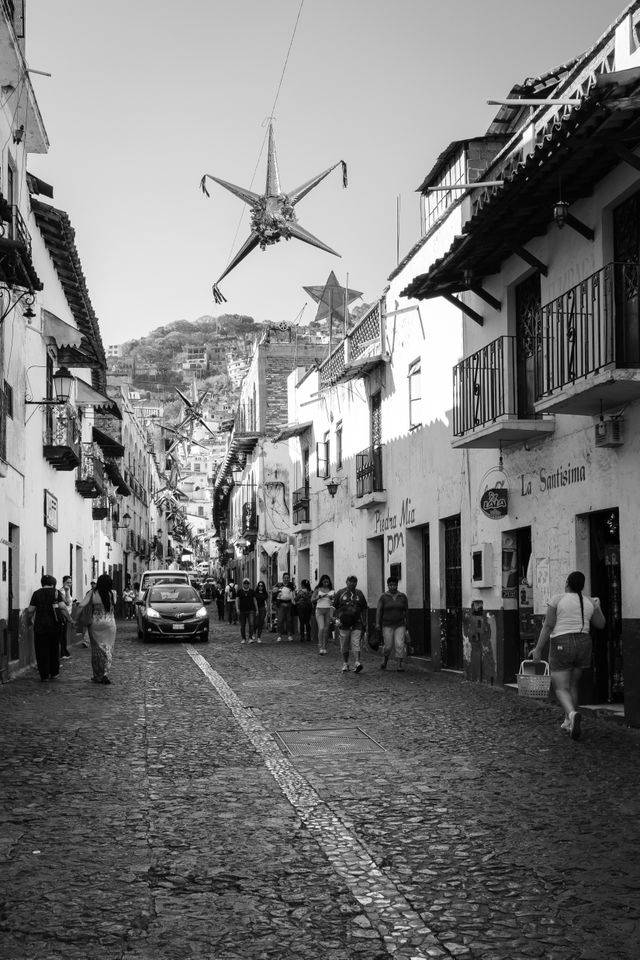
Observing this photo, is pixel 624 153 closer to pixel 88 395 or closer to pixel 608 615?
pixel 608 615

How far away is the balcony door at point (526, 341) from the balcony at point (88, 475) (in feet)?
55.9

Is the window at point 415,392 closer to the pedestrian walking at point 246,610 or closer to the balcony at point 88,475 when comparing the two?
the pedestrian walking at point 246,610

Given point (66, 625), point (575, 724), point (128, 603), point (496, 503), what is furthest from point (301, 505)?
point (575, 724)

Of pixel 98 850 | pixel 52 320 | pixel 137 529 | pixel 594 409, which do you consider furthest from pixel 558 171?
pixel 137 529

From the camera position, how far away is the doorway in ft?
61.3

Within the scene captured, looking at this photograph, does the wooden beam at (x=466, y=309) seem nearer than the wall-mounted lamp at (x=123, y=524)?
Yes

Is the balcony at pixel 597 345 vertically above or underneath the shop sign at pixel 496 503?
above

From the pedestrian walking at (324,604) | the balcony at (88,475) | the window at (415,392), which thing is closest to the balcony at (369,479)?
the pedestrian walking at (324,604)

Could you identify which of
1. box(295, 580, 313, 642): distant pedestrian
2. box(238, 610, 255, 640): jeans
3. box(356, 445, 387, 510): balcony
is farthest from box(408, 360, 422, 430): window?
box(295, 580, 313, 642): distant pedestrian

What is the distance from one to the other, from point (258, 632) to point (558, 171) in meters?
19.2

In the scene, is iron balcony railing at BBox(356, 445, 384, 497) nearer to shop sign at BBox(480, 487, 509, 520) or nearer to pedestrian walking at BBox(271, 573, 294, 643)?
pedestrian walking at BBox(271, 573, 294, 643)

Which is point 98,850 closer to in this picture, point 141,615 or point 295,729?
point 295,729

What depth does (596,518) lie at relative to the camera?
13.4m

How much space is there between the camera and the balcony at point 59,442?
2292 cm
